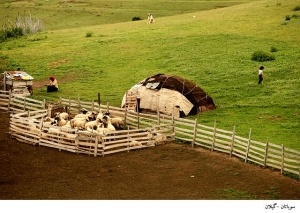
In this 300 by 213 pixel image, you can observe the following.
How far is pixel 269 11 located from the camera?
49594mm

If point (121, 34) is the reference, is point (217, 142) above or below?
below

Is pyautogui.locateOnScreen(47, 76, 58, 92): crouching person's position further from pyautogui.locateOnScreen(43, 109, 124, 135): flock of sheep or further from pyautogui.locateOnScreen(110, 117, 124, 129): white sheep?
pyautogui.locateOnScreen(110, 117, 124, 129): white sheep

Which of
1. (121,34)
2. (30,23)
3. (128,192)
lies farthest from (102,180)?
(30,23)

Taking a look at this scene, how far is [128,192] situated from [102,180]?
4.84 ft

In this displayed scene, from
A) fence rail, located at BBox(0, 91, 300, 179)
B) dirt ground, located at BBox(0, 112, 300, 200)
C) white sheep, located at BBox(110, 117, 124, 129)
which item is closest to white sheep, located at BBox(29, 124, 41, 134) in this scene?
fence rail, located at BBox(0, 91, 300, 179)

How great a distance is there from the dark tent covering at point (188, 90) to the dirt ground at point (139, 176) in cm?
532

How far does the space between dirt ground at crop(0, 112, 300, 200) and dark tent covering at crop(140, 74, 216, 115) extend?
5.32 m

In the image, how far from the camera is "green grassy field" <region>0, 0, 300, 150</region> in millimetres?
26625

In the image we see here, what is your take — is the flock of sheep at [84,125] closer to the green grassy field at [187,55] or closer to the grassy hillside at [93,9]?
the green grassy field at [187,55]

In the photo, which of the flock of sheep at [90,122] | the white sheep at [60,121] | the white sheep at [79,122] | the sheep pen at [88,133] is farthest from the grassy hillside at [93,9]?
the white sheep at [79,122]

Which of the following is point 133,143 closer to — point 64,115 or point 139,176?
point 139,176

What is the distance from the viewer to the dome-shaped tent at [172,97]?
26.3 meters

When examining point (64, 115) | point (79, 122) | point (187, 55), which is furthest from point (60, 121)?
point (187, 55)

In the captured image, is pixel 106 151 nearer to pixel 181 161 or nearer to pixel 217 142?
pixel 181 161
